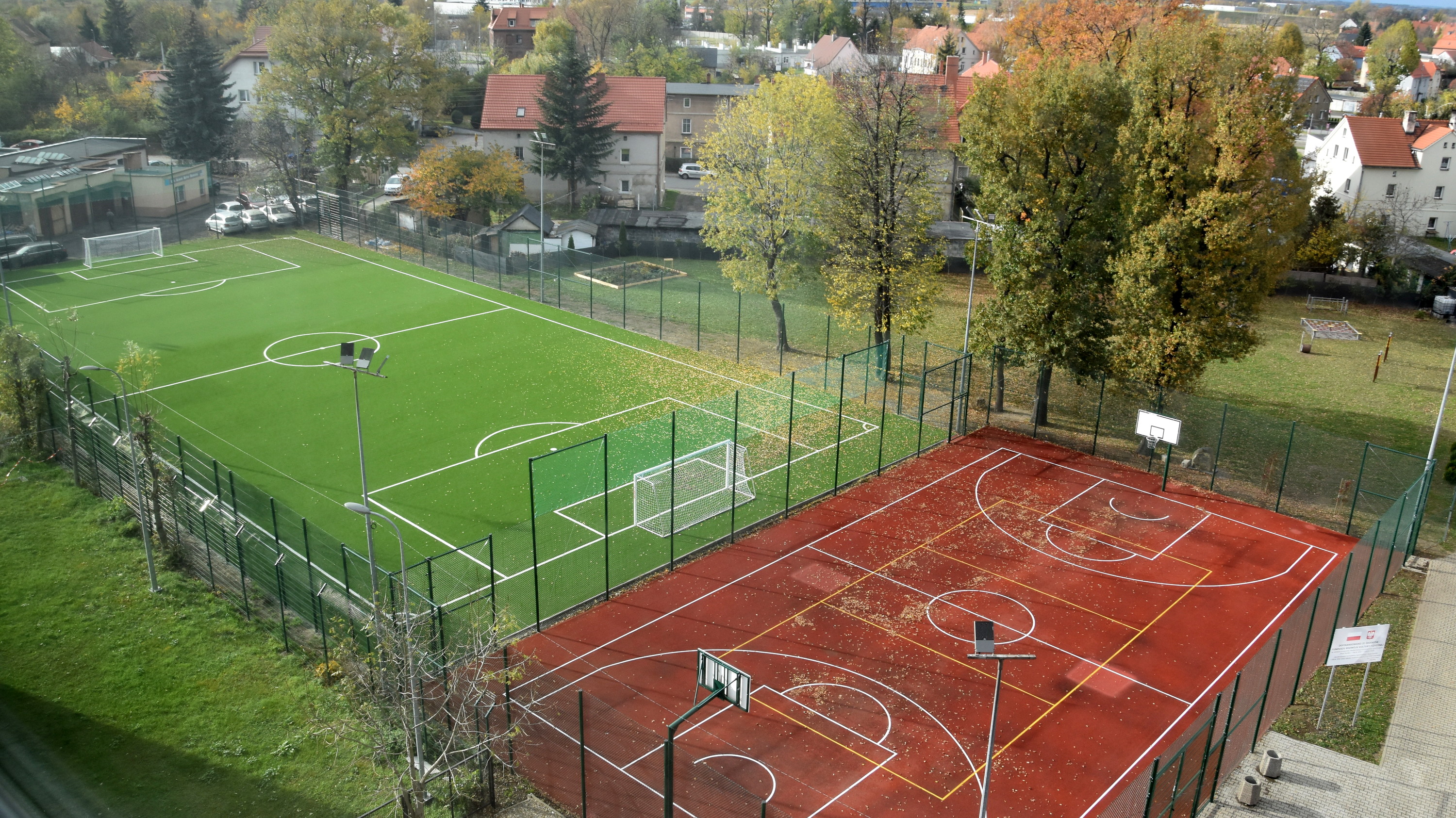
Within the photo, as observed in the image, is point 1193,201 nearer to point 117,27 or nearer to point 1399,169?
point 1399,169

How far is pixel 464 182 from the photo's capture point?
51531 mm

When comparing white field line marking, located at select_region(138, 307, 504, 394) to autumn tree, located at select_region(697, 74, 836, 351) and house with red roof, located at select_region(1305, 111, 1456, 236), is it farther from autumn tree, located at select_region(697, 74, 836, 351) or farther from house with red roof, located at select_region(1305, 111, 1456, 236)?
house with red roof, located at select_region(1305, 111, 1456, 236)

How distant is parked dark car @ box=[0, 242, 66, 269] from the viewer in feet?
143

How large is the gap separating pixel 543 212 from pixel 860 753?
31696 millimetres

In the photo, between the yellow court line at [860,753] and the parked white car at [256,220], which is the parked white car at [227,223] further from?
the yellow court line at [860,753]

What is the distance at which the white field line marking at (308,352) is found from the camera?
32625 mm

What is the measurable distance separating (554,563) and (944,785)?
955cm

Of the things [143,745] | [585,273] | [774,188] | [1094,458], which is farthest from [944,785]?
[585,273]

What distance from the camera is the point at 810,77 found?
37188 mm

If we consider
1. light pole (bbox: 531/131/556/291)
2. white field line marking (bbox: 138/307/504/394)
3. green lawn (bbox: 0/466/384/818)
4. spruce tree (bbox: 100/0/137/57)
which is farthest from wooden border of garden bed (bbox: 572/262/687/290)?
spruce tree (bbox: 100/0/137/57)

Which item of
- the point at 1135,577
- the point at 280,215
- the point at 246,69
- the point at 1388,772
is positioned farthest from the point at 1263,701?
Result: the point at 246,69

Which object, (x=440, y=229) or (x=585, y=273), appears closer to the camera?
(x=585, y=273)

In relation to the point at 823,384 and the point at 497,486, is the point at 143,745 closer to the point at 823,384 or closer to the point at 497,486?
the point at 497,486

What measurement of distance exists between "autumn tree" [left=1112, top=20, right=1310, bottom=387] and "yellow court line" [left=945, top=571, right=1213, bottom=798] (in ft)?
22.4
